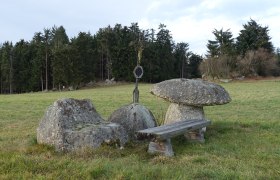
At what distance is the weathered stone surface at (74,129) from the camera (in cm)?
733

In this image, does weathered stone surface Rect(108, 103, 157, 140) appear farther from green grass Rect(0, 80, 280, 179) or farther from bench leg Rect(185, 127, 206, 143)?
bench leg Rect(185, 127, 206, 143)

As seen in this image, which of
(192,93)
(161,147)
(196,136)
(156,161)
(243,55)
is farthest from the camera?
(243,55)

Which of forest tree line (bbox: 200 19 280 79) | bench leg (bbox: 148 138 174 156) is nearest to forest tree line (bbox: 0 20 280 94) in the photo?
forest tree line (bbox: 200 19 280 79)

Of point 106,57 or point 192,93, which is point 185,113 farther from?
point 106,57

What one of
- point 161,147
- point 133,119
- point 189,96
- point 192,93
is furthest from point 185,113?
point 161,147

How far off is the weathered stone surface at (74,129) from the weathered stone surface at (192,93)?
2.47 meters

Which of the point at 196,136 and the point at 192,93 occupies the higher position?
the point at 192,93

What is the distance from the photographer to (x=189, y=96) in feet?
32.7

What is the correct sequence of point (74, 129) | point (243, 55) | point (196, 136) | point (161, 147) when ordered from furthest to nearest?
point (243, 55) → point (196, 136) → point (74, 129) → point (161, 147)

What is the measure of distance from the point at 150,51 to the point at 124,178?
6781 centimetres

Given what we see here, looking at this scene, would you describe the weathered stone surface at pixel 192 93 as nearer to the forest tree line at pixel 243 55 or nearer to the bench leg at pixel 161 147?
the bench leg at pixel 161 147

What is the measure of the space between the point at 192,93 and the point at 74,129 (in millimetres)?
3705

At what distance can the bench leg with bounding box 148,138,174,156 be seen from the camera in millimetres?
7156

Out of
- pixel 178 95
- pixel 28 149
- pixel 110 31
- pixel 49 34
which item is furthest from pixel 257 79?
pixel 28 149
